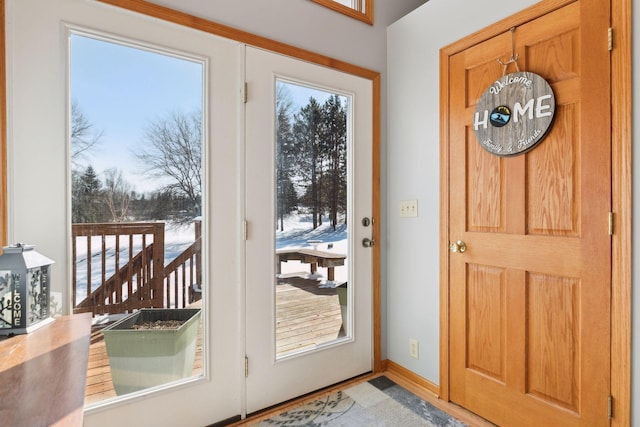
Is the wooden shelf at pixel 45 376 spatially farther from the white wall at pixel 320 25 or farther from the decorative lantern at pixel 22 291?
the white wall at pixel 320 25

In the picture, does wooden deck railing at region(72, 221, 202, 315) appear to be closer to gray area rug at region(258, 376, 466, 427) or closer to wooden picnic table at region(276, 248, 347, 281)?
wooden picnic table at region(276, 248, 347, 281)

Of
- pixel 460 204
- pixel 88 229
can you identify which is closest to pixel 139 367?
pixel 88 229

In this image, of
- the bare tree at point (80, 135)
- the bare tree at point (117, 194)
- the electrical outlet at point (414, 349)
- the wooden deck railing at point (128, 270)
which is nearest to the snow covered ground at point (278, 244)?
the wooden deck railing at point (128, 270)

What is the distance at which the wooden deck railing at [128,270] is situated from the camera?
150 centimetres

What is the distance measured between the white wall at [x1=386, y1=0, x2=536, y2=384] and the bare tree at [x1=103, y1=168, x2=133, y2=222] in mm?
1578

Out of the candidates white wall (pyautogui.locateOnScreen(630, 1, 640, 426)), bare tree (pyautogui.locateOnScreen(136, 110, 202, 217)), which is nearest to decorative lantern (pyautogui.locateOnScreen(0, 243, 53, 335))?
bare tree (pyautogui.locateOnScreen(136, 110, 202, 217))

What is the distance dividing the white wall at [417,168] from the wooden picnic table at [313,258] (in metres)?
0.42

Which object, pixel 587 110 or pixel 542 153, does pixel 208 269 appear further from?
pixel 587 110

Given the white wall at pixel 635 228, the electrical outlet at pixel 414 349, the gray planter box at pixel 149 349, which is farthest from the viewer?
the electrical outlet at pixel 414 349

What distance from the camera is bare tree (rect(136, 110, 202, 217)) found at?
64.8 inches

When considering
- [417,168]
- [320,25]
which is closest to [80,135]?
[320,25]

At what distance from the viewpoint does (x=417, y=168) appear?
7.16 ft

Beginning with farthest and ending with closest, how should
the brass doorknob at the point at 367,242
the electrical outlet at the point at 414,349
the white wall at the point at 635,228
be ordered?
1. the brass doorknob at the point at 367,242
2. the electrical outlet at the point at 414,349
3. the white wall at the point at 635,228

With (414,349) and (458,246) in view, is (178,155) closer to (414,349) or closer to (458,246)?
(458,246)
